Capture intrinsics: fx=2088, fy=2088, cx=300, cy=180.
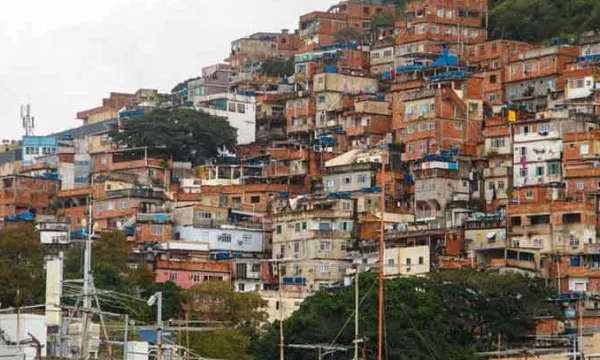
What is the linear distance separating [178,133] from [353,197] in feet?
49.3

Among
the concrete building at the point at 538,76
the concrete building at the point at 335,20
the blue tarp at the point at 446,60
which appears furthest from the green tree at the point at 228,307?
the concrete building at the point at 335,20

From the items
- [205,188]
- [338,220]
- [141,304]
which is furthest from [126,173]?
[141,304]

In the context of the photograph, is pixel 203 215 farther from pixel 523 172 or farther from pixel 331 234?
pixel 523 172

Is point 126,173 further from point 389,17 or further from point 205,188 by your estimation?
point 389,17

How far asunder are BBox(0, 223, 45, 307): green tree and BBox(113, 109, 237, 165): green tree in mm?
18265

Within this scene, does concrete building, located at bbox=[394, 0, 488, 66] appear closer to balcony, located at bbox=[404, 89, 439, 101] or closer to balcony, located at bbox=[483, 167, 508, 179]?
balcony, located at bbox=[404, 89, 439, 101]

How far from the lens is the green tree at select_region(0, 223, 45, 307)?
6638cm

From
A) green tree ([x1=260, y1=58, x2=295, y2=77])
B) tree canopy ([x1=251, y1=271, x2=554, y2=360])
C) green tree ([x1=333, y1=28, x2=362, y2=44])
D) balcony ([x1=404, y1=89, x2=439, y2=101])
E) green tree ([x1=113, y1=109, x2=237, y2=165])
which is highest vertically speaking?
green tree ([x1=333, y1=28, x2=362, y2=44])

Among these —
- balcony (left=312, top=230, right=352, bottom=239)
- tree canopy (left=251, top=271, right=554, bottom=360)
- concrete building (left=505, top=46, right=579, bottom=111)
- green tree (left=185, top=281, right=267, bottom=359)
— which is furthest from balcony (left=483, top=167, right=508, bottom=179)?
tree canopy (left=251, top=271, right=554, bottom=360)

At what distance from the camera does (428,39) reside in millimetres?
100875

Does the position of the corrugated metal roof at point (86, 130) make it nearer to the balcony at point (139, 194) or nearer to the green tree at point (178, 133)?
the green tree at point (178, 133)

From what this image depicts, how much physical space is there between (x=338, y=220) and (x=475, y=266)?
9101 millimetres

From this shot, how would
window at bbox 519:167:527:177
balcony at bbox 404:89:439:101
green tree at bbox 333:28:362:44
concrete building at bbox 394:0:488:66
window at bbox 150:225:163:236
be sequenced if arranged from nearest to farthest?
window at bbox 519:167:527:177, window at bbox 150:225:163:236, balcony at bbox 404:89:439:101, concrete building at bbox 394:0:488:66, green tree at bbox 333:28:362:44

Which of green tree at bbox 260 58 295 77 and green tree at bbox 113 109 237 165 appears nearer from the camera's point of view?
green tree at bbox 113 109 237 165
